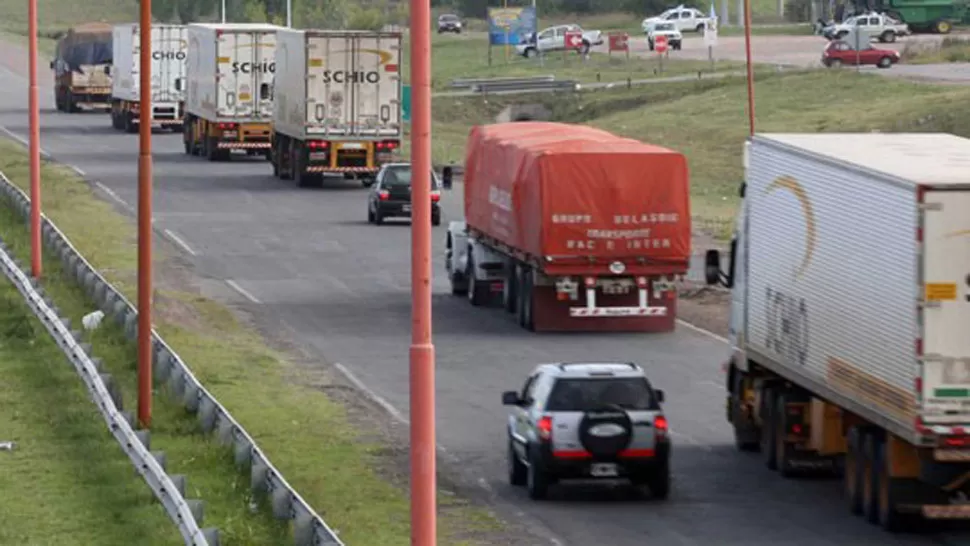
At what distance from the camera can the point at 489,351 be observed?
122 feet

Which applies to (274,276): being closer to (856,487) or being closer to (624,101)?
(856,487)

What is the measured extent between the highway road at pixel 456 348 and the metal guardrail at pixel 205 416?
2.59 metres

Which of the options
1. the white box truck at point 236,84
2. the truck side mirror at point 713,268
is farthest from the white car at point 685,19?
the truck side mirror at point 713,268

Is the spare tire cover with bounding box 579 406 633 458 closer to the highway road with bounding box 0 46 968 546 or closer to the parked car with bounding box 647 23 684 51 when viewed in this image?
the highway road with bounding box 0 46 968 546

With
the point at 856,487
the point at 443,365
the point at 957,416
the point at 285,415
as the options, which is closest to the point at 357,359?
the point at 443,365

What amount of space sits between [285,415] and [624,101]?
216ft

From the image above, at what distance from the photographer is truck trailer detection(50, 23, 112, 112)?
334 ft

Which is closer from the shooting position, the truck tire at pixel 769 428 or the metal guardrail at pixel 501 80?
the truck tire at pixel 769 428

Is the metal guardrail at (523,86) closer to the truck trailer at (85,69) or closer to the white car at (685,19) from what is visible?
the truck trailer at (85,69)

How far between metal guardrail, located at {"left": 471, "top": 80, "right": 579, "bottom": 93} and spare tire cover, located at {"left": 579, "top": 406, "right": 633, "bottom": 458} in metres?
79.5

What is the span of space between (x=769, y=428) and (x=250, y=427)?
21.8 ft

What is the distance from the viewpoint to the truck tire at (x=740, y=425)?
92.6ft

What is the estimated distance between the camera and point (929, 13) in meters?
124

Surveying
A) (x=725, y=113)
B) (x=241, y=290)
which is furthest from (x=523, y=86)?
(x=241, y=290)
